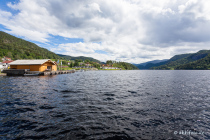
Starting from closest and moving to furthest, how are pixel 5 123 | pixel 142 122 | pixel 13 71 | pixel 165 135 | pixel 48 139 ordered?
pixel 48 139 → pixel 165 135 → pixel 5 123 → pixel 142 122 → pixel 13 71

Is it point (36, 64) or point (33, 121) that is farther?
point (36, 64)

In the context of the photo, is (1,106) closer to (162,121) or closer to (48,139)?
(48,139)

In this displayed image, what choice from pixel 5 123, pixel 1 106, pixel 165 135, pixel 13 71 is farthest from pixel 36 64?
pixel 165 135

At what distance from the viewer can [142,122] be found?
8242 millimetres

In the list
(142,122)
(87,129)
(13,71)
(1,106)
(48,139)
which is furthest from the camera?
(13,71)

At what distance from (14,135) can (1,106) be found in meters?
7.23

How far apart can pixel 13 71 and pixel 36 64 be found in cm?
1130

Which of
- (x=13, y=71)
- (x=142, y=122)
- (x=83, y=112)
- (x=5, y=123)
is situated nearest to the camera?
(x=5, y=123)

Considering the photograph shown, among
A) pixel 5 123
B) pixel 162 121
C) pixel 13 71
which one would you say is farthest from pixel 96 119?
pixel 13 71

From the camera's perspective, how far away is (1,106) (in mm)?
10914

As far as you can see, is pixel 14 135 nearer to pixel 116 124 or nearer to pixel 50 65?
pixel 116 124

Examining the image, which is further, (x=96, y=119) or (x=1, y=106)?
(x=1, y=106)

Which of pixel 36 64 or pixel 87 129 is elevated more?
pixel 36 64

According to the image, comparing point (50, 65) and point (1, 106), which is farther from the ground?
point (50, 65)
